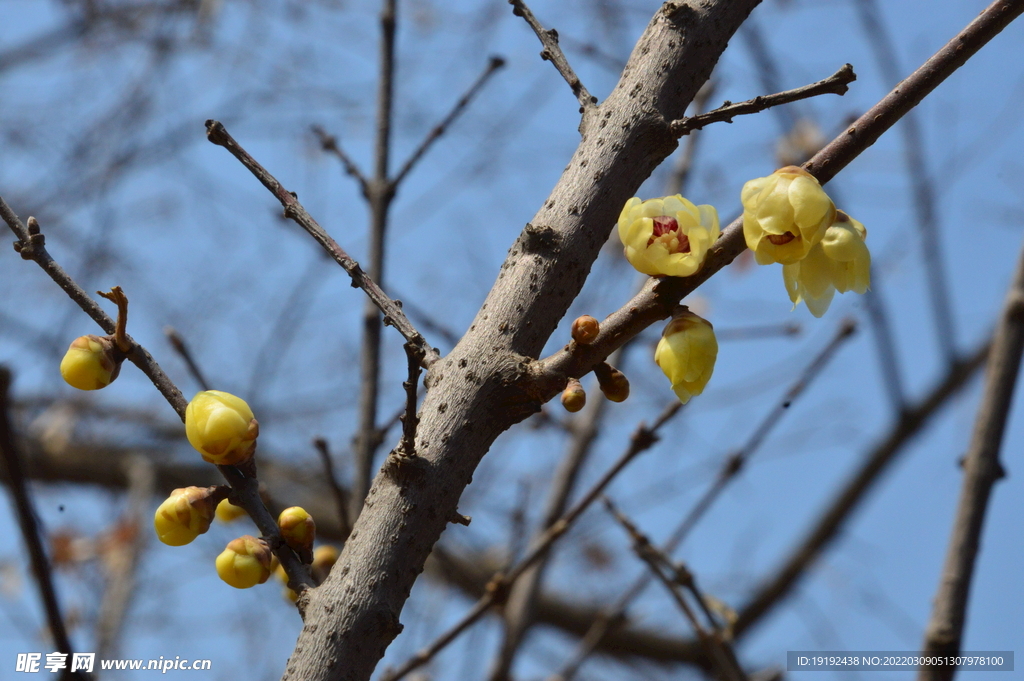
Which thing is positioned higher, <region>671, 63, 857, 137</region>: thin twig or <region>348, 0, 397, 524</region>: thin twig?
<region>348, 0, 397, 524</region>: thin twig

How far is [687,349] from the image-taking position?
117 cm

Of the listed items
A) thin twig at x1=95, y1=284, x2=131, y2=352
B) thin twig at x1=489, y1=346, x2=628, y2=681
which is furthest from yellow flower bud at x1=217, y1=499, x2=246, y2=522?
thin twig at x1=489, y1=346, x2=628, y2=681

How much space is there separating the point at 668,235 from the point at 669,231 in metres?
0.01

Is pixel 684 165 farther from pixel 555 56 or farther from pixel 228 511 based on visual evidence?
pixel 228 511

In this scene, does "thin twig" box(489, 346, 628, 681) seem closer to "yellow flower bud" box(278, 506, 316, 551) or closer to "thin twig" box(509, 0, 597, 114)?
"thin twig" box(509, 0, 597, 114)

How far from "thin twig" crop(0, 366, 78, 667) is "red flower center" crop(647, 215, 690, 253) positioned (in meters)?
1.13

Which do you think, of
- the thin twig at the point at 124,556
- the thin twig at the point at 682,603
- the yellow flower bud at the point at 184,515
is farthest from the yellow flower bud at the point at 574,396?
the thin twig at the point at 124,556

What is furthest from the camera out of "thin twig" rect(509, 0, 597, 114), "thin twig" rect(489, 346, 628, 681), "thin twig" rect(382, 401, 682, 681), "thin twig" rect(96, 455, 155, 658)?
"thin twig" rect(96, 455, 155, 658)

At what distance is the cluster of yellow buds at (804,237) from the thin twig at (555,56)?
0.46 m

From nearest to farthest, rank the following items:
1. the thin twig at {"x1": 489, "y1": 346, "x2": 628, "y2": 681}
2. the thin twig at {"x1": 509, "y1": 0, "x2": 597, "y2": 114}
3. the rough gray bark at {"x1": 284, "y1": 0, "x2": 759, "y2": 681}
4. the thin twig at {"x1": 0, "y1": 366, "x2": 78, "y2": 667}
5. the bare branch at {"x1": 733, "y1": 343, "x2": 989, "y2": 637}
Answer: the rough gray bark at {"x1": 284, "y1": 0, "x2": 759, "y2": 681}
the thin twig at {"x1": 0, "y1": 366, "x2": 78, "y2": 667}
the thin twig at {"x1": 509, "y1": 0, "x2": 597, "y2": 114}
the thin twig at {"x1": 489, "y1": 346, "x2": 628, "y2": 681}
the bare branch at {"x1": 733, "y1": 343, "x2": 989, "y2": 637}

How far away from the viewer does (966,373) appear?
18.5 feet

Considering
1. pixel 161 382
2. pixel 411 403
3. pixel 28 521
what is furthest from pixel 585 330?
pixel 28 521

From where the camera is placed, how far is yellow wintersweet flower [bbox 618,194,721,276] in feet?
3.75

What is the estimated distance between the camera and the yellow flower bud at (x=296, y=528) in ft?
4.01
